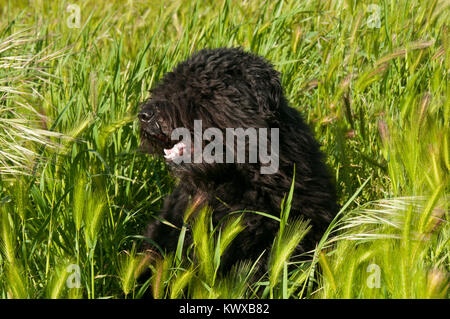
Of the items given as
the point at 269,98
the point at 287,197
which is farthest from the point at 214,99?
the point at 287,197

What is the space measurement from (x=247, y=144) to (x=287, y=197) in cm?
33

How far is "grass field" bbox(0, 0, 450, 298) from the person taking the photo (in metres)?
2.26

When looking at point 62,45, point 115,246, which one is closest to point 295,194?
point 115,246

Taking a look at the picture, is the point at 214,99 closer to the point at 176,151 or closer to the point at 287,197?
the point at 176,151

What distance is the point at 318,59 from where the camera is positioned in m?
4.57

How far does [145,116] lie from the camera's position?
3.22 meters

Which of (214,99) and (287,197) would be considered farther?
(214,99)

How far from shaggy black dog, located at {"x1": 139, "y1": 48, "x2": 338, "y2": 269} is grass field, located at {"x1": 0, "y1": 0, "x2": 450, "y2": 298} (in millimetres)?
166

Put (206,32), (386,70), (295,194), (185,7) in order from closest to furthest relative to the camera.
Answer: (295,194) < (386,70) < (206,32) < (185,7)

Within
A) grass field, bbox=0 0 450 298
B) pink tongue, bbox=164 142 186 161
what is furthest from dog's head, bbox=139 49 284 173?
grass field, bbox=0 0 450 298

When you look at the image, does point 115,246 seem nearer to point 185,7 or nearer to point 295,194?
point 295,194

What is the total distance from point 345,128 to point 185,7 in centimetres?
276

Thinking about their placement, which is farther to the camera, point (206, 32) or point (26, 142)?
point (206, 32)

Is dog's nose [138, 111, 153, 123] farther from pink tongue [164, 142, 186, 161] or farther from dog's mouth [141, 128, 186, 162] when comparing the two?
pink tongue [164, 142, 186, 161]
